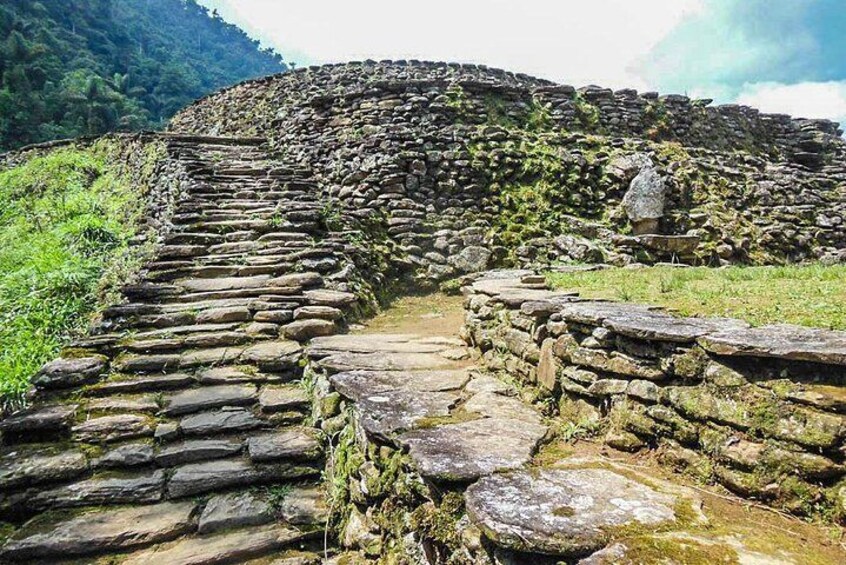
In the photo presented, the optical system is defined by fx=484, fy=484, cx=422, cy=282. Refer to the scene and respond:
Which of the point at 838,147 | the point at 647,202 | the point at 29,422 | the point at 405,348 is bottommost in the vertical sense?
the point at 29,422

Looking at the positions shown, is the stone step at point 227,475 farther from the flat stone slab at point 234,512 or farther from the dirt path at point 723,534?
the dirt path at point 723,534

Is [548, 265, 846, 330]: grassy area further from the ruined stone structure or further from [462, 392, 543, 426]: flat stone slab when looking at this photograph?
[462, 392, 543, 426]: flat stone slab

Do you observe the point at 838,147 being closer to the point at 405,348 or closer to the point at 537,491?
the point at 405,348

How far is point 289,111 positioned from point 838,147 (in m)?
12.9

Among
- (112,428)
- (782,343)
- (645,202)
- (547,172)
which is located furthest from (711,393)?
(547,172)

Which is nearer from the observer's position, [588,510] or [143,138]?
[588,510]

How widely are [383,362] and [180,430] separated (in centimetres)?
152

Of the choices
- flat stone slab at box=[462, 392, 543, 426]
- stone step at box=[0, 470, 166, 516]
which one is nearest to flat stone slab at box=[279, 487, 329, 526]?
stone step at box=[0, 470, 166, 516]

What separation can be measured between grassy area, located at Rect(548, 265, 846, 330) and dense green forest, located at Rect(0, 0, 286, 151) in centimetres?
2973

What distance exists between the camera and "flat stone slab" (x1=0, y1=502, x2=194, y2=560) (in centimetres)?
257

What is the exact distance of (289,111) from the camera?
1164 centimetres

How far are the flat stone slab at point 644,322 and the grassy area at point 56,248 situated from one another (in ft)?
16.7

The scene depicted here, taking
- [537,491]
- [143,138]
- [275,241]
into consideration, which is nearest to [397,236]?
[275,241]

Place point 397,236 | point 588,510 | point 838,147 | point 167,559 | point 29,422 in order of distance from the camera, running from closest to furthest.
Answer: point 588,510
point 167,559
point 29,422
point 397,236
point 838,147
